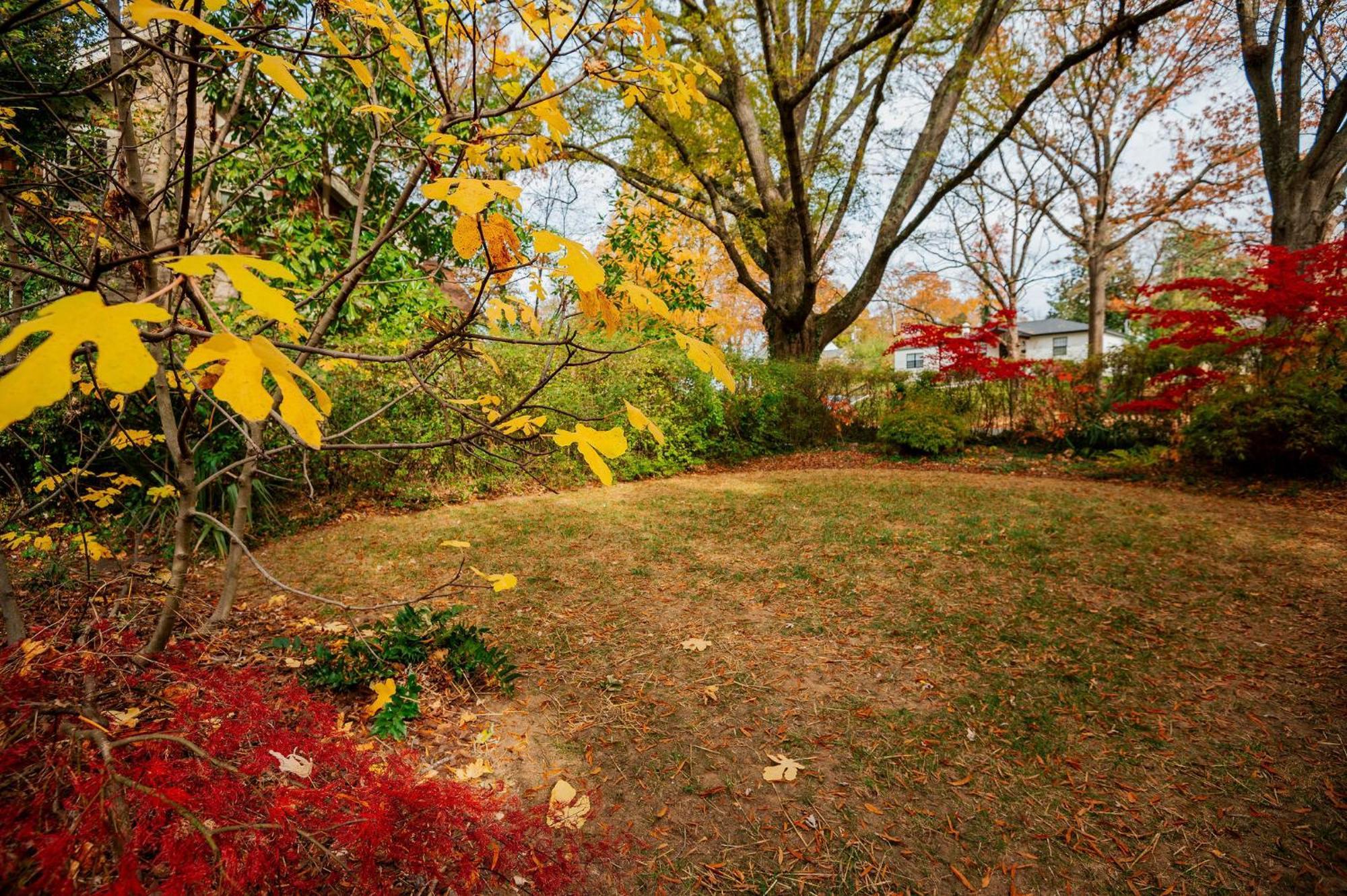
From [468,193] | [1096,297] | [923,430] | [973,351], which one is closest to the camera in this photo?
[468,193]

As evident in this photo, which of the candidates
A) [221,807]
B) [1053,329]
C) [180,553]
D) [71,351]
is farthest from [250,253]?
[1053,329]

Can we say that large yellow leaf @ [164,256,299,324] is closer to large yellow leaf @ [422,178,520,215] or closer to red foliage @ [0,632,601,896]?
large yellow leaf @ [422,178,520,215]

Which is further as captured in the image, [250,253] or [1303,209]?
[1303,209]

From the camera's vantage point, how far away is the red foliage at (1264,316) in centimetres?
521

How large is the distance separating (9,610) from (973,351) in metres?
9.41

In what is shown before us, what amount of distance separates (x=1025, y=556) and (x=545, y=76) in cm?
406

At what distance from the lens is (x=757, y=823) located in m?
1.76

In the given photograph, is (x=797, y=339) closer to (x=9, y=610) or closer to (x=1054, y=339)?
(x=9, y=610)

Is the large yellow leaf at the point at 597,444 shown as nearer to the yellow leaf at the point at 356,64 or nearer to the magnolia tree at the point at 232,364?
the magnolia tree at the point at 232,364

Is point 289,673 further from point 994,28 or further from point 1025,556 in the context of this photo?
point 994,28

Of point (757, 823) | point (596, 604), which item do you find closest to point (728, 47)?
point (596, 604)

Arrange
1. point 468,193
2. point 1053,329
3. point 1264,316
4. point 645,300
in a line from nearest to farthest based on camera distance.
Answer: point 468,193 < point 645,300 < point 1264,316 < point 1053,329

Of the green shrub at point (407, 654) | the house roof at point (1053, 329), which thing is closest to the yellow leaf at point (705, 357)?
the green shrub at point (407, 654)

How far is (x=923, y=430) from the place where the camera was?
25.3 ft
